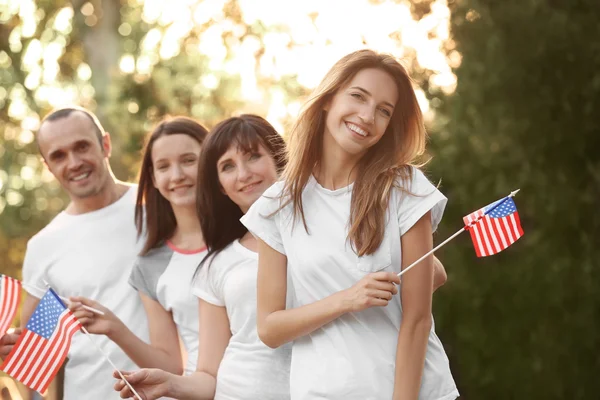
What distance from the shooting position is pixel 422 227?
10.7ft

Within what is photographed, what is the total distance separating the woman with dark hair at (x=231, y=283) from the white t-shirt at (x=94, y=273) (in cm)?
104

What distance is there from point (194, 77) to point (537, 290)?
9.24 metres

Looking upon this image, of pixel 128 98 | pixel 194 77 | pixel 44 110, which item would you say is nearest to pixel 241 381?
pixel 128 98

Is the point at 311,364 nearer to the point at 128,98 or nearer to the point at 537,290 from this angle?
the point at 537,290

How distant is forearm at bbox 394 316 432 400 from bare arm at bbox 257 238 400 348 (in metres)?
0.19

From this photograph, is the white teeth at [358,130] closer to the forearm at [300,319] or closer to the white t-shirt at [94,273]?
the forearm at [300,319]

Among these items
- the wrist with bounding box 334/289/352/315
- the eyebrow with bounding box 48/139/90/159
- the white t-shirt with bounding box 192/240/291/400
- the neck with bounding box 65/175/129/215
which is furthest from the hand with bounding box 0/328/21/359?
the wrist with bounding box 334/289/352/315

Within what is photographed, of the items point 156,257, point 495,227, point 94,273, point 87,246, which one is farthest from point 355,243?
point 87,246

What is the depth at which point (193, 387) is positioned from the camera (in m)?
3.98

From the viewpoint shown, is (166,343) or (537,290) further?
(537,290)

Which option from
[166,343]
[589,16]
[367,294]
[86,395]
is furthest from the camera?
[589,16]

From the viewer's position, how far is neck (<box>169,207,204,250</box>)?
15.4ft

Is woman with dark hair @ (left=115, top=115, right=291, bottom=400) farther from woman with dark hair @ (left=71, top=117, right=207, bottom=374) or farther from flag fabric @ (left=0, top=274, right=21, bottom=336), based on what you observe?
flag fabric @ (left=0, top=274, right=21, bottom=336)

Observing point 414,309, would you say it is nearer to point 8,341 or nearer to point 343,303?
point 343,303
